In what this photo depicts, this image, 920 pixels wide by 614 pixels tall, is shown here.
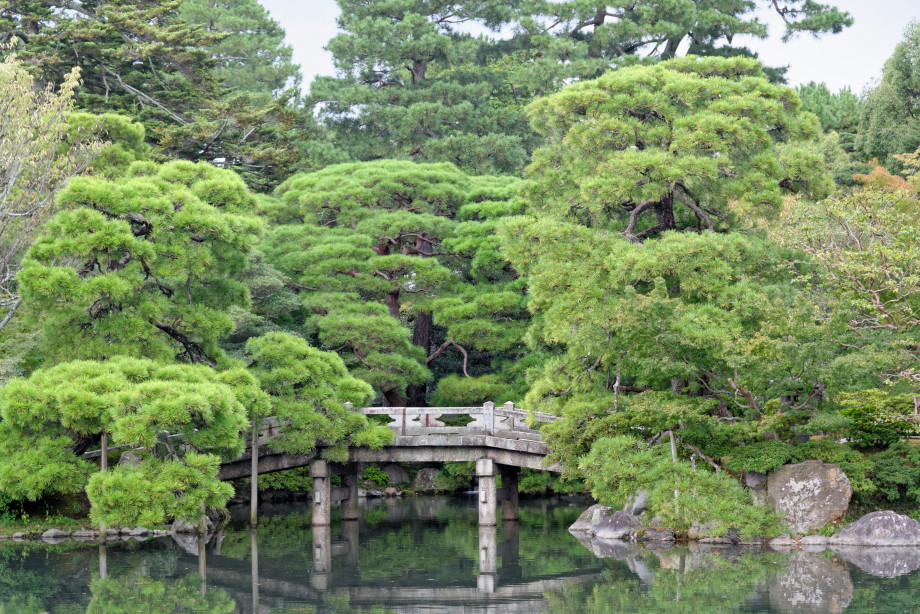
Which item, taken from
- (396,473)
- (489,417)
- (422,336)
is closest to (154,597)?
(489,417)

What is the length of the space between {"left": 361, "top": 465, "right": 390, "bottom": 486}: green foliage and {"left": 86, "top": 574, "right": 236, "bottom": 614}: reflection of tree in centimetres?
1425

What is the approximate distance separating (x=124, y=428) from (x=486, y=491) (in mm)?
7574

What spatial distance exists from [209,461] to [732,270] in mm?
9162

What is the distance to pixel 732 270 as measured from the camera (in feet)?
60.3

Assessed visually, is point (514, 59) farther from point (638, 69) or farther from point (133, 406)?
point (133, 406)

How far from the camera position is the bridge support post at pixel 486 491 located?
21.6m

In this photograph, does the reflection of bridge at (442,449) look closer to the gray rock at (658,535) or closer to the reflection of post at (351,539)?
the reflection of post at (351,539)

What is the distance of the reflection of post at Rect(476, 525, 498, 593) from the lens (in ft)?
47.3

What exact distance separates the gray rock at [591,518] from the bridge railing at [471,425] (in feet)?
6.17

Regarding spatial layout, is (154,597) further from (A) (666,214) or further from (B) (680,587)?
(A) (666,214)

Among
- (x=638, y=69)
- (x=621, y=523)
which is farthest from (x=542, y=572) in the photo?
(x=638, y=69)

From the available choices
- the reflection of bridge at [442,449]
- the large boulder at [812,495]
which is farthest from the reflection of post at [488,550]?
the large boulder at [812,495]

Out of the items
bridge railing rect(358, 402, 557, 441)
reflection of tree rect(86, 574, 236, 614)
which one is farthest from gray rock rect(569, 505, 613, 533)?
reflection of tree rect(86, 574, 236, 614)

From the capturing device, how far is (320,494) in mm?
21797
